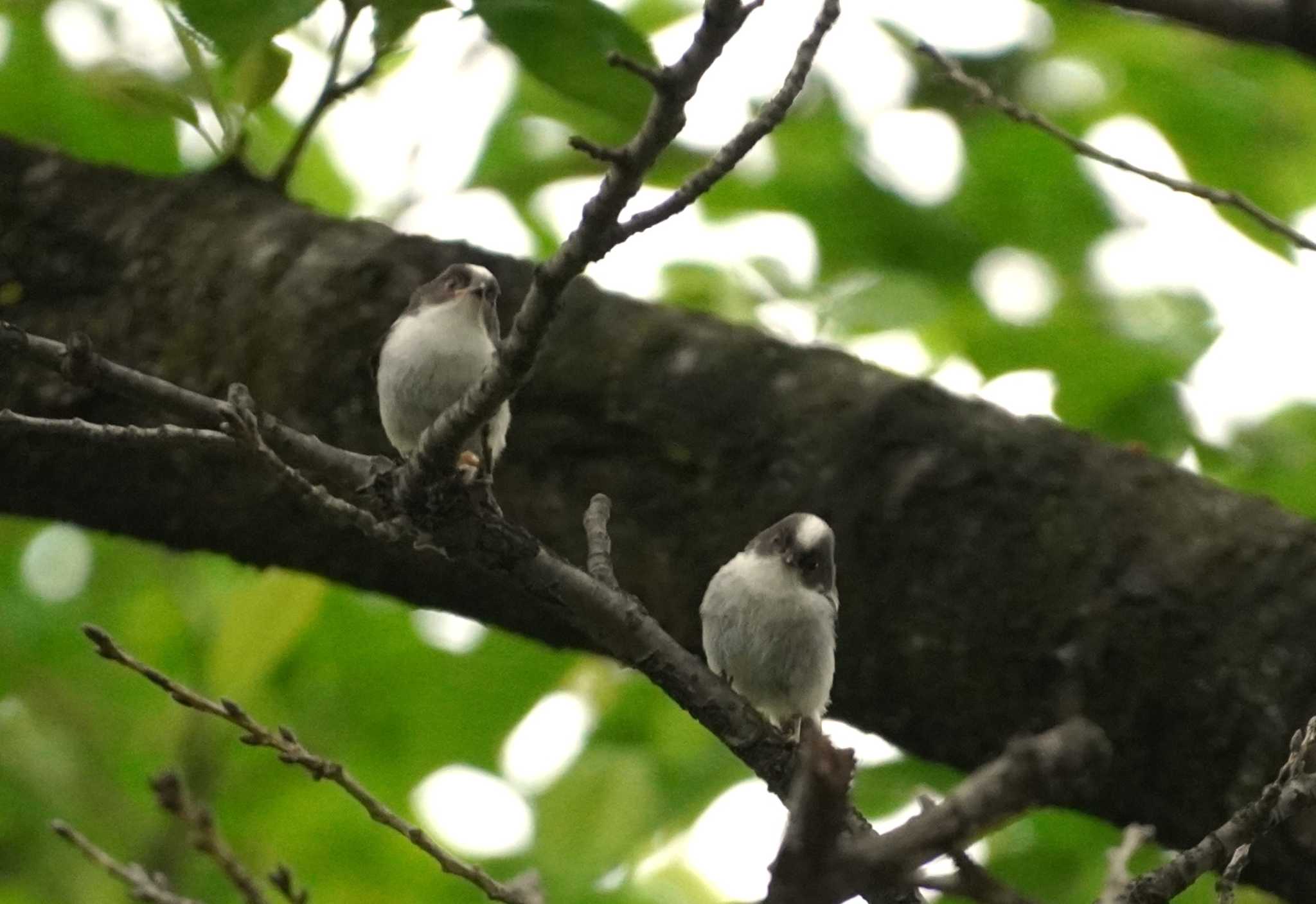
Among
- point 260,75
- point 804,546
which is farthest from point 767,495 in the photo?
point 260,75

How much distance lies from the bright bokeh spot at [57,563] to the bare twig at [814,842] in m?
3.45

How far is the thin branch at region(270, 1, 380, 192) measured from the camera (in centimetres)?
291

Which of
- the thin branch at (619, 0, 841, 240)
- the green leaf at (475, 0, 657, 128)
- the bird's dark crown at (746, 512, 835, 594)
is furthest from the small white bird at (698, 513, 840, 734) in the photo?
the thin branch at (619, 0, 841, 240)

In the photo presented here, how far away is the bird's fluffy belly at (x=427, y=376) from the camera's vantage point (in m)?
2.29

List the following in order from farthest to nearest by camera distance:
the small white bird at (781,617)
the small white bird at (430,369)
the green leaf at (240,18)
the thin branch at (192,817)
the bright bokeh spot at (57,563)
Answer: the bright bokeh spot at (57,563), the small white bird at (781,617), the green leaf at (240,18), the small white bird at (430,369), the thin branch at (192,817)

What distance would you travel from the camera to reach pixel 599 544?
80.7 inches

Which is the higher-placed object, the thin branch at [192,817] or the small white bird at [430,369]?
the small white bird at [430,369]

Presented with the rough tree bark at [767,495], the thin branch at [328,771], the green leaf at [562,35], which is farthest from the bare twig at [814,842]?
the rough tree bark at [767,495]

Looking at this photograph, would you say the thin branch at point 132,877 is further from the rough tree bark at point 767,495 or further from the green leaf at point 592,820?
the green leaf at point 592,820

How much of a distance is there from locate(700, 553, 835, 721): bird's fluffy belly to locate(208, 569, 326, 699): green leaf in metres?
0.89

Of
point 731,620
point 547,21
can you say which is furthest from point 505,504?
point 547,21

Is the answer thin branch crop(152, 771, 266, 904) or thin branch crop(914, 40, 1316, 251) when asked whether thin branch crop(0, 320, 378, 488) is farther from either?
thin branch crop(914, 40, 1316, 251)

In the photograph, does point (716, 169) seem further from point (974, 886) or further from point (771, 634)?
point (771, 634)

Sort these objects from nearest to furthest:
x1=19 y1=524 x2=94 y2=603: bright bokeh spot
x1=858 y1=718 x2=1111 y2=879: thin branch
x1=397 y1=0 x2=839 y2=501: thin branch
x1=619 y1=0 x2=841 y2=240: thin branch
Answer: x1=858 y1=718 x2=1111 y2=879: thin branch, x1=397 y1=0 x2=839 y2=501: thin branch, x1=619 y1=0 x2=841 y2=240: thin branch, x1=19 y1=524 x2=94 y2=603: bright bokeh spot
